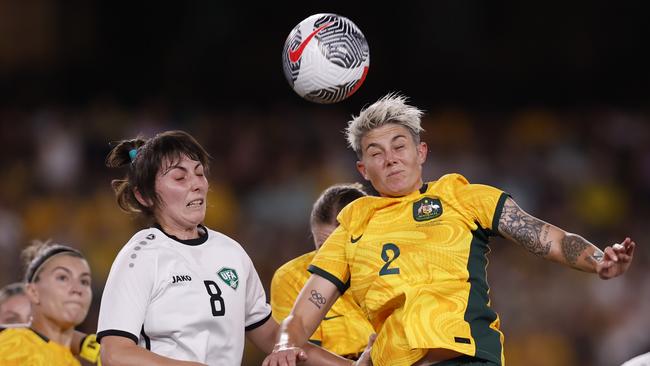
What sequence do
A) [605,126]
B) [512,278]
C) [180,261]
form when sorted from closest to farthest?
[180,261], [512,278], [605,126]

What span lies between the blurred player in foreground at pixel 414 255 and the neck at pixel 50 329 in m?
1.53

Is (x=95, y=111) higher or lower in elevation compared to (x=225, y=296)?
higher

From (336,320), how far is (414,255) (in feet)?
3.55

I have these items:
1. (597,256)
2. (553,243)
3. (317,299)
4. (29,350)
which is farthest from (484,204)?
(29,350)

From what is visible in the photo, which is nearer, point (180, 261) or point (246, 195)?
point (180, 261)

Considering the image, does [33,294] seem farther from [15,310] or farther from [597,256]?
[597,256]

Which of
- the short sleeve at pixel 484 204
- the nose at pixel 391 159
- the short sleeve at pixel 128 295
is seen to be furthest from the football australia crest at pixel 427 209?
the short sleeve at pixel 128 295

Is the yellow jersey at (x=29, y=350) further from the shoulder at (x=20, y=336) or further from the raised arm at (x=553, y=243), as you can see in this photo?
the raised arm at (x=553, y=243)

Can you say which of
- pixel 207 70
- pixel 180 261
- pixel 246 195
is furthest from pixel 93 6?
pixel 180 261

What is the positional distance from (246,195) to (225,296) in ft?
25.1

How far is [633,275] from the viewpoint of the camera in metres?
10.9

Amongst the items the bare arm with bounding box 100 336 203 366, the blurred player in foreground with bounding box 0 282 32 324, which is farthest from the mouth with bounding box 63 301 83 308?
the bare arm with bounding box 100 336 203 366

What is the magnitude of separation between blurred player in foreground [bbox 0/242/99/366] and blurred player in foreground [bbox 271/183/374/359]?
1.02 metres

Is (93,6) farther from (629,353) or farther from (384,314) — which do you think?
(384,314)
